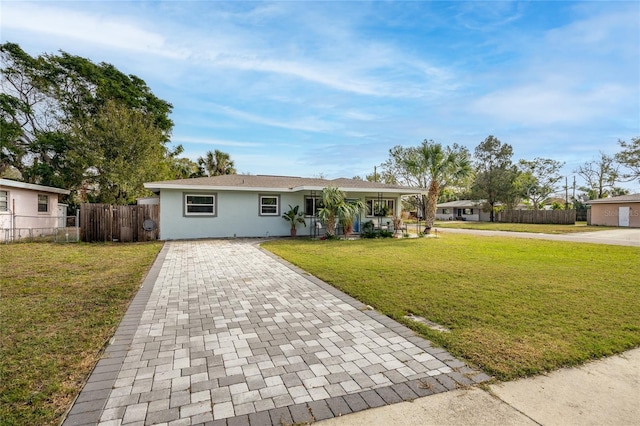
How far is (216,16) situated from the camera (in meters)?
8.46

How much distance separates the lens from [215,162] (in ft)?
97.7

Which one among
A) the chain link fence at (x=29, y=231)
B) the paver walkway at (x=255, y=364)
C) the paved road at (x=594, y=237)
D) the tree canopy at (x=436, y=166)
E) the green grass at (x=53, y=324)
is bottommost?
the paved road at (x=594, y=237)

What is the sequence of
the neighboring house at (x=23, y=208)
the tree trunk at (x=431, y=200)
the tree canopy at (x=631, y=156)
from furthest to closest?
the tree canopy at (x=631, y=156) → the tree trunk at (x=431, y=200) → the neighboring house at (x=23, y=208)

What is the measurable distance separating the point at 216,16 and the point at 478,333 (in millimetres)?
9652

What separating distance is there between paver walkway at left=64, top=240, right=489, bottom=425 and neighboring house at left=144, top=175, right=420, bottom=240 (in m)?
9.51

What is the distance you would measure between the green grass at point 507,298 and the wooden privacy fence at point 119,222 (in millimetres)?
7595

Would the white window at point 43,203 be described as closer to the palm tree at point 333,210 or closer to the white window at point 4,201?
the white window at point 4,201

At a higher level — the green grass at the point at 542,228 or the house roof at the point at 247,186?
the house roof at the point at 247,186

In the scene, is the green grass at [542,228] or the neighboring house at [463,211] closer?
the green grass at [542,228]

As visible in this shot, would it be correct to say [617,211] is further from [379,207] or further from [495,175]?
[379,207]

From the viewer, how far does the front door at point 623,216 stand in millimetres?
26844

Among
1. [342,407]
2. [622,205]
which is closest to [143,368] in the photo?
[342,407]

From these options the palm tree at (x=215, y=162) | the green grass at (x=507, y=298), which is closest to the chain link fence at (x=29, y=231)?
the green grass at (x=507, y=298)

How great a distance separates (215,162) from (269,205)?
16.8m
